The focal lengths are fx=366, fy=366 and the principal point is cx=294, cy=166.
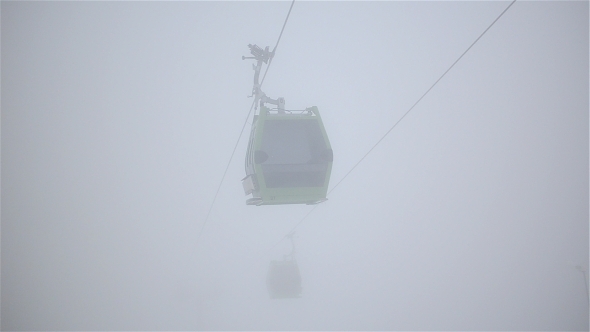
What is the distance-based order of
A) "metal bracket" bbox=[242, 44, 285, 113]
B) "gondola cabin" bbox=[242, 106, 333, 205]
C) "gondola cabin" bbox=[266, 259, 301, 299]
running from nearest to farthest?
"gondola cabin" bbox=[242, 106, 333, 205] → "metal bracket" bbox=[242, 44, 285, 113] → "gondola cabin" bbox=[266, 259, 301, 299]

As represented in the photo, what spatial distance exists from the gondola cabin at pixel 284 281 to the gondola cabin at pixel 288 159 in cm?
809

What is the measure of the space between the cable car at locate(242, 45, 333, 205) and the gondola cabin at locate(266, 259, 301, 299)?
8.09 m

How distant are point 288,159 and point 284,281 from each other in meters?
8.49

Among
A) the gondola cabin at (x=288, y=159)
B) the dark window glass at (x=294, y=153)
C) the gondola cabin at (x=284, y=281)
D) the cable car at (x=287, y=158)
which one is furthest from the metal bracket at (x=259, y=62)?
the gondola cabin at (x=284, y=281)

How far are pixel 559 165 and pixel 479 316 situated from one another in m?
43.1

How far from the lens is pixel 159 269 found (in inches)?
1079

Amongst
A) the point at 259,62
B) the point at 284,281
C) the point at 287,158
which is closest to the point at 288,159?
the point at 287,158

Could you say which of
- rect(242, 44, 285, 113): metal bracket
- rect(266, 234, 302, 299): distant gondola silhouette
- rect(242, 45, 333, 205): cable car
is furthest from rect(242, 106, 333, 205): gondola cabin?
rect(266, 234, 302, 299): distant gondola silhouette

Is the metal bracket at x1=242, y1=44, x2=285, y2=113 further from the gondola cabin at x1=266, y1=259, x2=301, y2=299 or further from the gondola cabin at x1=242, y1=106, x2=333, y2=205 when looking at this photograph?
the gondola cabin at x1=266, y1=259, x2=301, y2=299

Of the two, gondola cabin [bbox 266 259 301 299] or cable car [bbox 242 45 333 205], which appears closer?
cable car [bbox 242 45 333 205]

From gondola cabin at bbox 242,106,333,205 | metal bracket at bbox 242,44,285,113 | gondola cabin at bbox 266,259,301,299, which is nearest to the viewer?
gondola cabin at bbox 242,106,333,205

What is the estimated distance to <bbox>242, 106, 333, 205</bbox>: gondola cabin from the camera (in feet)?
13.5

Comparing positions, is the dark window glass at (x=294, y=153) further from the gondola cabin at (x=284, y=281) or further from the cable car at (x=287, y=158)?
the gondola cabin at (x=284, y=281)

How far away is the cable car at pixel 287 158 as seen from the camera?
4102 mm
